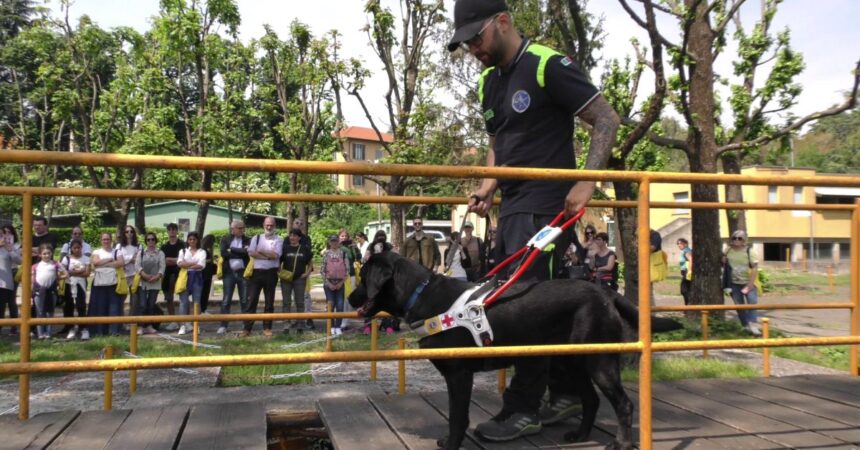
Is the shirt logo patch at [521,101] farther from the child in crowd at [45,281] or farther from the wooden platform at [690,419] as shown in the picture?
the child in crowd at [45,281]

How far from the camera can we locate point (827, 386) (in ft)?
14.3

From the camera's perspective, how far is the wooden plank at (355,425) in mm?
3074

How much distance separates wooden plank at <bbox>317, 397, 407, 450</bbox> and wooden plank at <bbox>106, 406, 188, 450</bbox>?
739 mm

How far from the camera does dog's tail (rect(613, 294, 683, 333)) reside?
3191 mm

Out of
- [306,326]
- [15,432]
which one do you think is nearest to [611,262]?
[306,326]

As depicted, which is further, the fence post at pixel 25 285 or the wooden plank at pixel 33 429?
the wooden plank at pixel 33 429

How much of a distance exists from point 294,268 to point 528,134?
785 centimetres

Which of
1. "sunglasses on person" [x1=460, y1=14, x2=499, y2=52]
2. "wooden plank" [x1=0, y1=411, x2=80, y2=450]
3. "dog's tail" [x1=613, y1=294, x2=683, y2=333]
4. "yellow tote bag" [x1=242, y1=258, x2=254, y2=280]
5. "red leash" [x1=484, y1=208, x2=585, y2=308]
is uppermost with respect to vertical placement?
"sunglasses on person" [x1=460, y1=14, x2=499, y2=52]

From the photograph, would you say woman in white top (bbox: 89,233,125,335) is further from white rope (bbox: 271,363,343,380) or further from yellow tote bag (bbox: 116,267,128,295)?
white rope (bbox: 271,363,343,380)

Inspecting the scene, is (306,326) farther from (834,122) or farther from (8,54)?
(834,122)

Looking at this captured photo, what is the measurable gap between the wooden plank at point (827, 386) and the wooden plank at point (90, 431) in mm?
4051

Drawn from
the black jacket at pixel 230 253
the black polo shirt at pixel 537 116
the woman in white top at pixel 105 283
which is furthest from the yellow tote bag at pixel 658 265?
the woman in white top at pixel 105 283

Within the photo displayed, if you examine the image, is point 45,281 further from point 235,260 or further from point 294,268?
point 294,268

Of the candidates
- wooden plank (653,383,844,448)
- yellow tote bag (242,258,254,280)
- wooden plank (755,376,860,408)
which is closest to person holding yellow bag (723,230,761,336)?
wooden plank (755,376,860,408)
